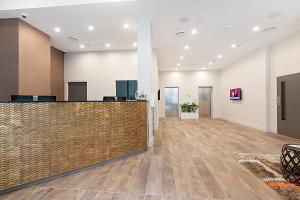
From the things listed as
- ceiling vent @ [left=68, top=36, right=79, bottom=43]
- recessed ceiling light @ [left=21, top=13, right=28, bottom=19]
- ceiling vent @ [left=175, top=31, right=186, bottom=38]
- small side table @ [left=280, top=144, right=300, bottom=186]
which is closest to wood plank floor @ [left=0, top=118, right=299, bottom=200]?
small side table @ [left=280, top=144, right=300, bottom=186]

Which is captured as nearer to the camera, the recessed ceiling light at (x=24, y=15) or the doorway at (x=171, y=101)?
the recessed ceiling light at (x=24, y=15)

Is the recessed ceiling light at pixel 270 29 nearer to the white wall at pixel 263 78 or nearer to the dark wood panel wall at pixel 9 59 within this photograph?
the white wall at pixel 263 78

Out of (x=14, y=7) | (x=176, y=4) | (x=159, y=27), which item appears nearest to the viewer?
(x=176, y=4)

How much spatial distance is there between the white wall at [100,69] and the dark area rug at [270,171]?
5791 millimetres

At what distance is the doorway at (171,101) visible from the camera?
12656mm

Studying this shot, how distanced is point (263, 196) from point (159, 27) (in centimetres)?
496

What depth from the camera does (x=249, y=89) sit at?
8172 mm

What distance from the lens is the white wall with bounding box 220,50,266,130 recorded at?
23.4ft

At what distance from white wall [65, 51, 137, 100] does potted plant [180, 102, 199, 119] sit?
531cm

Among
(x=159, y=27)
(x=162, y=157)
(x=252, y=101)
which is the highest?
(x=159, y=27)

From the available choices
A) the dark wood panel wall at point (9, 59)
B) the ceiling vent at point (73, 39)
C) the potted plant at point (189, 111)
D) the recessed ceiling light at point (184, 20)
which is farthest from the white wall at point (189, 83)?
the dark wood panel wall at point (9, 59)

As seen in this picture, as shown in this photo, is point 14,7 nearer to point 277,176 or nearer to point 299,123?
point 277,176

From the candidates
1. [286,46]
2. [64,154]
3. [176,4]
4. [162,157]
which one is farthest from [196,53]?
[64,154]

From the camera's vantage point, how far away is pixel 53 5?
4.20m
